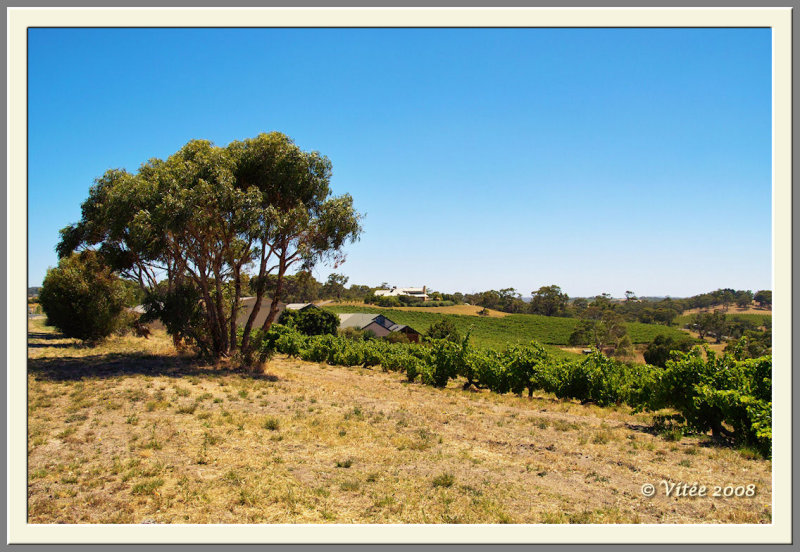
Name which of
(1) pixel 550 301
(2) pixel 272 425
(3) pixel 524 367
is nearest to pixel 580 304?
(1) pixel 550 301

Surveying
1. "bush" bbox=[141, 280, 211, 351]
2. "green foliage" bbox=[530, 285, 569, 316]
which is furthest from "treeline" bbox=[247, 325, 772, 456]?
"green foliage" bbox=[530, 285, 569, 316]

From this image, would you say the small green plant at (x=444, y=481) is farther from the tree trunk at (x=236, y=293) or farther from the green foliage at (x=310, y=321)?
the green foliage at (x=310, y=321)

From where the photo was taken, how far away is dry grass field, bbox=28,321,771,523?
439cm

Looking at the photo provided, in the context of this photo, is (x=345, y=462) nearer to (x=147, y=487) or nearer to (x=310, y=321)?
(x=147, y=487)

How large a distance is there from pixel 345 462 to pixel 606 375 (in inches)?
425

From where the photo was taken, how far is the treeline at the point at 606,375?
754 cm

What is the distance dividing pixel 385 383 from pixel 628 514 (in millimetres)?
13214

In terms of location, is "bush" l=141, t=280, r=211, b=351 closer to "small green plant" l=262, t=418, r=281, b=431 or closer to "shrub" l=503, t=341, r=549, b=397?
"small green plant" l=262, t=418, r=281, b=431

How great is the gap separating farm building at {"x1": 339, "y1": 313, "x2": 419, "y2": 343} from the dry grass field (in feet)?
132

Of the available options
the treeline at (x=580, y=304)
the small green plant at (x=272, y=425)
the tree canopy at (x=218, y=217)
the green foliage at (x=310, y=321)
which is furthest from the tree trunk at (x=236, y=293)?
the treeline at (x=580, y=304)
